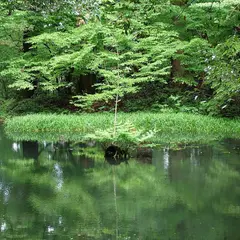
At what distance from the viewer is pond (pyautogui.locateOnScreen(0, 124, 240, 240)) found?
5.08 meters

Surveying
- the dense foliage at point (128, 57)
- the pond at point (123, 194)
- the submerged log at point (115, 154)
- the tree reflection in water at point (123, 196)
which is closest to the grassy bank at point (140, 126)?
the dense foliage at point (128, 57)

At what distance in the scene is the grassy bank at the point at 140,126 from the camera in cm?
1241

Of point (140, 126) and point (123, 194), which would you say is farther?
point (140, 126)

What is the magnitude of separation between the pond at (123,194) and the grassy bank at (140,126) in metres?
1.87

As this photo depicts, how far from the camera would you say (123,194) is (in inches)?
266

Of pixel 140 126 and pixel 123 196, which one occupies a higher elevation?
pixel 140 126

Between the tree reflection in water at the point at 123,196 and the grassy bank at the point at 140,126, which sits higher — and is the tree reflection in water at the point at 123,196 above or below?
below

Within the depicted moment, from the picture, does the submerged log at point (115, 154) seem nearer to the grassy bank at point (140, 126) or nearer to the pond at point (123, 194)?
the pond at point (123, 194)

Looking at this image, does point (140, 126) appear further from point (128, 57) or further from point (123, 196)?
point (123, 196)

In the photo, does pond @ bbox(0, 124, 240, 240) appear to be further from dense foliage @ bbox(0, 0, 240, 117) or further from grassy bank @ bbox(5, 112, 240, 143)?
dense foliage @ bbox(0, 0, 240, 117)

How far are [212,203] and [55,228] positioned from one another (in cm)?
236

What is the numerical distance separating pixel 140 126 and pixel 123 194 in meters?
6.63

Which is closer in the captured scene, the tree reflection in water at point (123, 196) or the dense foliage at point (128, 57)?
the tree reflection in water at point (123, 196)

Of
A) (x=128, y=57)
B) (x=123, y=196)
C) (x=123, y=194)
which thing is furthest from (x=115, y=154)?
(x=128, y=57)
